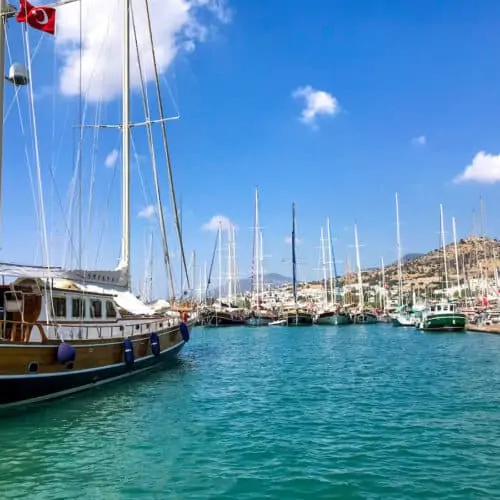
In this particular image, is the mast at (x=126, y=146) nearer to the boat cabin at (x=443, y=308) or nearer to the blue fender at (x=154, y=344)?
the blue fender at (x=154, y=344)

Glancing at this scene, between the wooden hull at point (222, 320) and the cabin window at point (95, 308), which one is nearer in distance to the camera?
the cabin window at point (95, 308)

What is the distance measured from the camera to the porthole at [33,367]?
1625cm

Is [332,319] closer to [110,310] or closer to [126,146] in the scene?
[126,146]

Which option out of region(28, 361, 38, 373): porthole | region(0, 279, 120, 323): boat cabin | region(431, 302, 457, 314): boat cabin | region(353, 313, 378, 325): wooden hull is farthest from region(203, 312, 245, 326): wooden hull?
region(28, 361, 38, 373): porthole

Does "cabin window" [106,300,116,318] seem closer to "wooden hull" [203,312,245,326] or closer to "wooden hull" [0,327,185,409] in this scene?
"wooden hull" [0,327,185,409]

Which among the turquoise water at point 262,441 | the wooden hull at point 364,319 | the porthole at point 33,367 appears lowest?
the wooden hull at point 364,319

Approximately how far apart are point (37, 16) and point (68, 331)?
9882mm

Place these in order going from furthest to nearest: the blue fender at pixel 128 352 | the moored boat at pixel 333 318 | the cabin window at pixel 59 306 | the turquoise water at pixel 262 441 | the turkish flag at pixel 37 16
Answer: the moored boat at pixel 333 318, the blue fender at pixel 128 352, the cabin window at pixel 59 306, the turkish flag at pixel 37 16, the turquoise water at pixel 262 441

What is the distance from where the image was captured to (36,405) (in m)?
16.9

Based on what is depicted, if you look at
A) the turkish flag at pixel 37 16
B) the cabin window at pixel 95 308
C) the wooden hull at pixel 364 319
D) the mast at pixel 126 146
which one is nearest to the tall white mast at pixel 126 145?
the mast at pixel 126 146

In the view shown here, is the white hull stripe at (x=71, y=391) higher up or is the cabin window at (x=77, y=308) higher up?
the cabin window at (x=77, y=308)

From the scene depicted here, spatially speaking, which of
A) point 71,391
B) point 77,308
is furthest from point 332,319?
point 71,391

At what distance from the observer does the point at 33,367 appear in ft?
53.9

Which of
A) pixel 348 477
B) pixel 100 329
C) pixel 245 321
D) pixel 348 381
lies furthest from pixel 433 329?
pixel 348 477
